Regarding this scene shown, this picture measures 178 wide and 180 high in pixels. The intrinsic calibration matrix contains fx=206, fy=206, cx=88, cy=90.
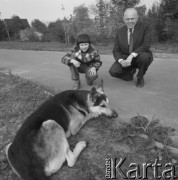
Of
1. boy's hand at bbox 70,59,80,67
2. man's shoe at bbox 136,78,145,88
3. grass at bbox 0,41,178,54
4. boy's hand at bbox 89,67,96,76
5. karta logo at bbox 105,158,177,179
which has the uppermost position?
boy's hand at bbox 70,59,80,67

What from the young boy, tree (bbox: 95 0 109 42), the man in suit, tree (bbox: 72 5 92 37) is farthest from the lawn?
tree (bbox: 72 5 92 37)

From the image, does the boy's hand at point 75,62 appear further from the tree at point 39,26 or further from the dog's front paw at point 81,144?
the tree at point 39,26

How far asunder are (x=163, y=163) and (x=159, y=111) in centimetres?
141

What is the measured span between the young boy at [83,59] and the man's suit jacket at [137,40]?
0.61 m

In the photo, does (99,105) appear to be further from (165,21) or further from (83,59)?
(165,21)

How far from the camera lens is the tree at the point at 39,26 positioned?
24.8 meters

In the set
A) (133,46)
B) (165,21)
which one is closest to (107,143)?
(133,46)

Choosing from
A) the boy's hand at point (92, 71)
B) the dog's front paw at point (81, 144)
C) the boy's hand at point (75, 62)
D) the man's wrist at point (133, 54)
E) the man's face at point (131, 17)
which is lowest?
the dog's front paw at point (81, 144)

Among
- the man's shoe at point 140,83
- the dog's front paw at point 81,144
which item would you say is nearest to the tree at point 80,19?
the man's shoe at point 140,83

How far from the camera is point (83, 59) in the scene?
5086mm

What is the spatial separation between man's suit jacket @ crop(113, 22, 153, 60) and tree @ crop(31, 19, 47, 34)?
20661 millimetres

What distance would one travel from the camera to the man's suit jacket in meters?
4.86

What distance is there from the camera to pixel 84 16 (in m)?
16.0

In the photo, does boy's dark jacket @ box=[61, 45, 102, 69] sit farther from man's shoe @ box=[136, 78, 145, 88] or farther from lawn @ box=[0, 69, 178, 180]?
lawn @ box=[0, 69, 178, 180]
